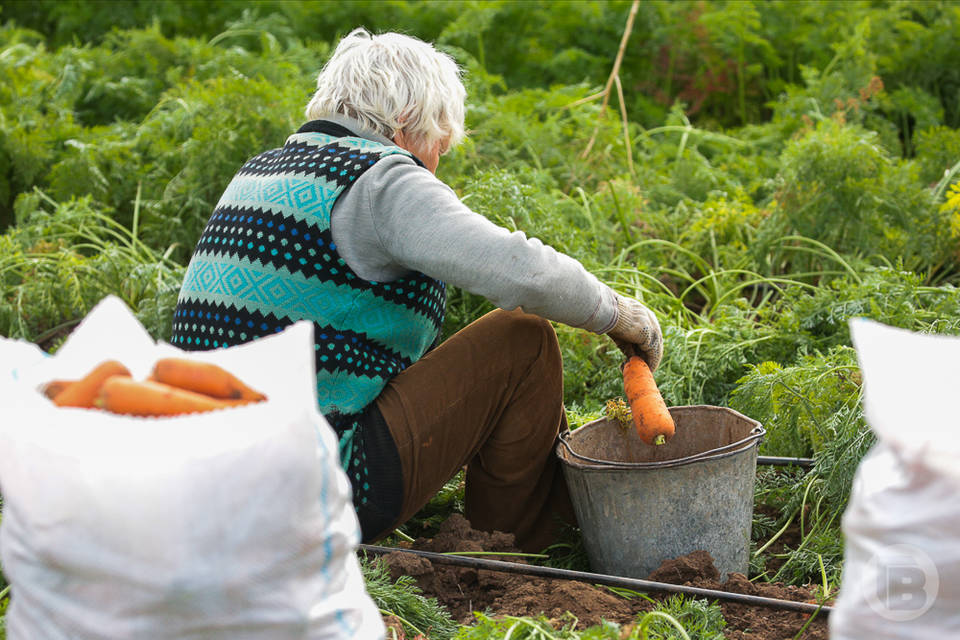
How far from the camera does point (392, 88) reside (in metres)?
2.27

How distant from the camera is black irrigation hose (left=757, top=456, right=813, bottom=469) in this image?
266cm

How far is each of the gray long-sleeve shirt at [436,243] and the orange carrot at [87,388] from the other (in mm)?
730

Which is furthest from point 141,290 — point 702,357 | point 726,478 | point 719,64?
point 719,64

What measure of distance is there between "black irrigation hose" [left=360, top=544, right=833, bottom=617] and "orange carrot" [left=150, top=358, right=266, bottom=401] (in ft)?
2.77

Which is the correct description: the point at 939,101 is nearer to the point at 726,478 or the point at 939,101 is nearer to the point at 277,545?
the point at 726,478

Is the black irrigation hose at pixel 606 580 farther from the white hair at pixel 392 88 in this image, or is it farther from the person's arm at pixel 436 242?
the white hair at pixel 392 88

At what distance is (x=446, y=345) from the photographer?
2.33m

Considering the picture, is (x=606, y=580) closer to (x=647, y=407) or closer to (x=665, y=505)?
(x=665, y=505)

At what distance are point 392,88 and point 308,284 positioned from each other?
51 cm

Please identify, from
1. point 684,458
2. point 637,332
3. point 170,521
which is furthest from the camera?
point 637,332

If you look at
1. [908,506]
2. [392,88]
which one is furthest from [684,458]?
[392,88]

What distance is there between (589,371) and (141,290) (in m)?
1.68

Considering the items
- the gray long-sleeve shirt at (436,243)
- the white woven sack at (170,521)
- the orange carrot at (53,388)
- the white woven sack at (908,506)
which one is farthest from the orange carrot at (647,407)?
the orange carrot at (53,388)

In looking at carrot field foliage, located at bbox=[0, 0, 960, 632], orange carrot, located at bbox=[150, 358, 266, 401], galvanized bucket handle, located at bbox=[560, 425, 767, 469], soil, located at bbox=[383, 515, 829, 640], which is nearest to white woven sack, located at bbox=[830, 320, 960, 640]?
soil, located at bbox=[383, 515, 829, 640]
